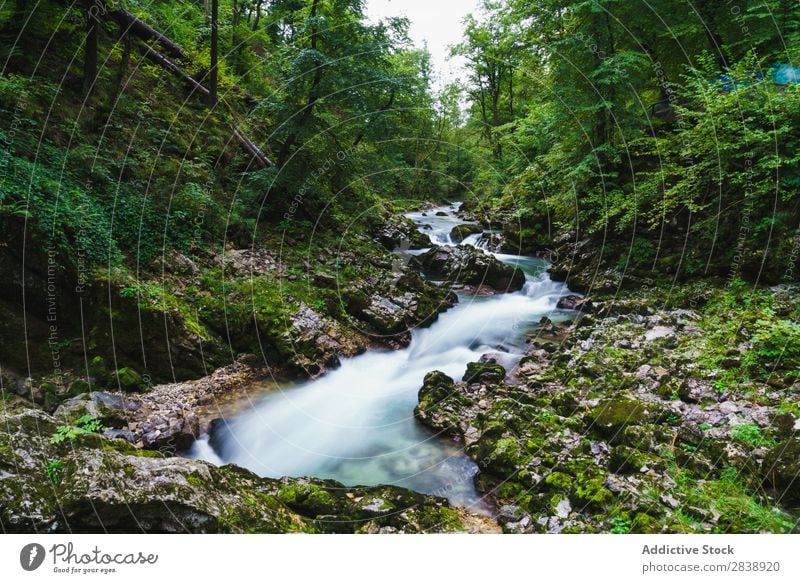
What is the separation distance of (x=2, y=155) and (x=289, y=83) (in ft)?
24.6

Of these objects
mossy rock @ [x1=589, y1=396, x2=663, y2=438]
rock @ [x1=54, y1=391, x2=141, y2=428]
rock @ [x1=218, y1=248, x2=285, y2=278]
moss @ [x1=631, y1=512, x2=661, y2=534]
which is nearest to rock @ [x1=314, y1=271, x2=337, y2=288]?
rock @ [x1=218, y1=248, x2=285, y2=278]

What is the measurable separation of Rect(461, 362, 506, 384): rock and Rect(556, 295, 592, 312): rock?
4.96 m

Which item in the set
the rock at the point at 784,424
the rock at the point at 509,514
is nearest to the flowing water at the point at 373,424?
the rock at the point at 509,514

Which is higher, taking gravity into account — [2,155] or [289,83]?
[289,83]

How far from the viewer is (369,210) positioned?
1922cm

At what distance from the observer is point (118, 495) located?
340 centimetres

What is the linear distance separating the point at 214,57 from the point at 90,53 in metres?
3.84

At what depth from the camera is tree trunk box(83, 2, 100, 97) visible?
1015 cm

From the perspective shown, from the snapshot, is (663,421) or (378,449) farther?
(378,449)

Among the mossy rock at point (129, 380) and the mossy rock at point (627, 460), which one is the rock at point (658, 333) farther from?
the mossy rock at point (129, 380)

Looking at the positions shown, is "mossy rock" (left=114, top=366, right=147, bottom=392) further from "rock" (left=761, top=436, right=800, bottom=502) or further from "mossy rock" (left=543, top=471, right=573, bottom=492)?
"rock" (left=761, top=436, right=800, bottom=502)
